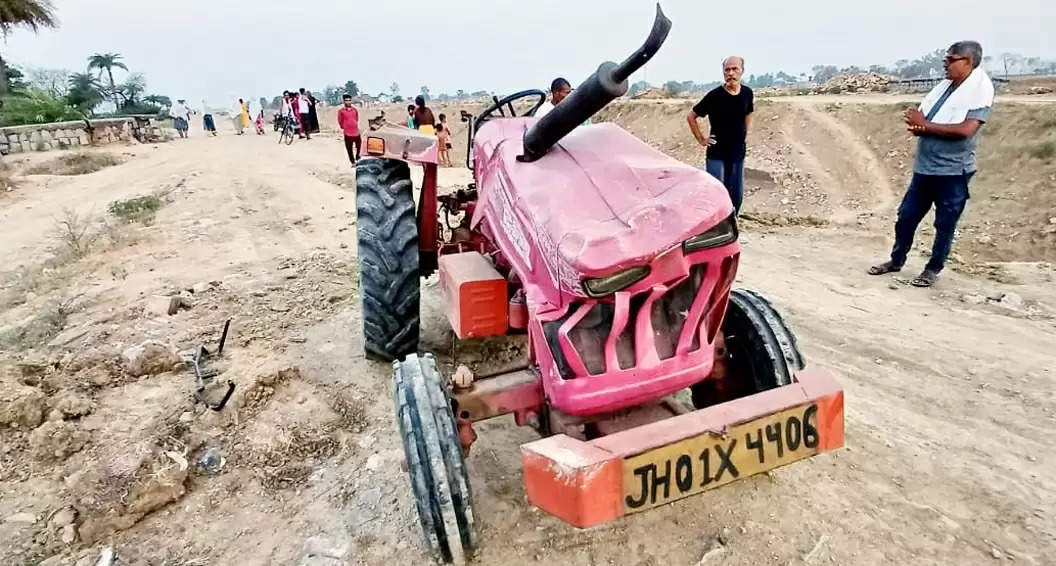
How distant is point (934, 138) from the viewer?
5285 millimetres

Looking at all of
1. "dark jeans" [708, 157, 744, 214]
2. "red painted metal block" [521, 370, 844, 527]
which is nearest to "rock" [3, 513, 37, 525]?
"red painted metal block" [521, 370, 844, 527]

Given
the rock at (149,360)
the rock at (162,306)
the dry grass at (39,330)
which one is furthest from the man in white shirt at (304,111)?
the rock at (149,360)

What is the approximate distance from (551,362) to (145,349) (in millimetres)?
3110

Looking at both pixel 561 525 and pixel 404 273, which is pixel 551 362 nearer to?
pixel 561 525

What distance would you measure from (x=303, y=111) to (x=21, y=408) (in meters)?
20.2

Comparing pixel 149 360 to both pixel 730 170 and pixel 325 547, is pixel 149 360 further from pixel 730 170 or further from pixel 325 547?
pixel 730 170

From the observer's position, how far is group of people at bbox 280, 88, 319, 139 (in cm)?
2216

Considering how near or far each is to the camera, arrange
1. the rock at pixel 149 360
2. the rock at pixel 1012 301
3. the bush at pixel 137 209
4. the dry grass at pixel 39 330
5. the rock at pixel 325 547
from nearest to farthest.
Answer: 1. the rock at pixel 325 547
2. the rock at pixel 149 360
3. the dry grass at pixel 39 330
4. the rock at pixel 1012 301
5. the bush at pixel 137 209

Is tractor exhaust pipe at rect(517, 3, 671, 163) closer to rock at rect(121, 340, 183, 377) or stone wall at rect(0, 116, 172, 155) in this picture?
rock at rect(121, 340, 183, 377)

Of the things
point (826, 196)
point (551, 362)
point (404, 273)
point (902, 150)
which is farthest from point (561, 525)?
point (902, 150)

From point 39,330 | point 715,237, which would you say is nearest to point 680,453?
point 715,237

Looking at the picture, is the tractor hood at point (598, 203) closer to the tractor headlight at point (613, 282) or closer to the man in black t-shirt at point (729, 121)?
the tractor headlight at point (613, 282)

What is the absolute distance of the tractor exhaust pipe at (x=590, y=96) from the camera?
217cm

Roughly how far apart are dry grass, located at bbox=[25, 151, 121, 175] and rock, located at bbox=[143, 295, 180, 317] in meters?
12.5
